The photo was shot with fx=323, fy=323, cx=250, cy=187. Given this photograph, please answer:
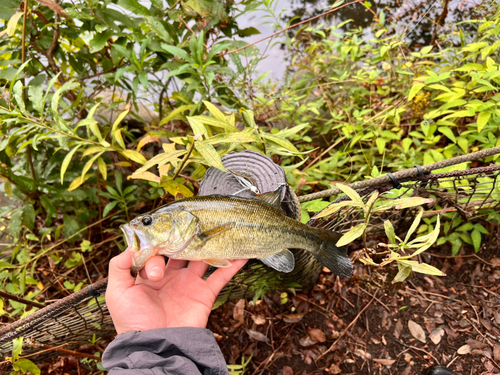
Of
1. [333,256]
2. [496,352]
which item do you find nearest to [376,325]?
[496,352]

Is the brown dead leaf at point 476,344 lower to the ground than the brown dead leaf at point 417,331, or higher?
lower

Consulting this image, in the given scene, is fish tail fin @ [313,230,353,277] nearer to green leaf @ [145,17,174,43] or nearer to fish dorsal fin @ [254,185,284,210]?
fish dorsal fin @ [254,185,284,210]

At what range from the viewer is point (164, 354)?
1.70 metres

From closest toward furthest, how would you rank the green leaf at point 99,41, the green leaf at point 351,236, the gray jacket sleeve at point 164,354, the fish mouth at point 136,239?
the gray jacket sleeve at point 164,354 → the fish mouth at point 136,239 → the green leaf at point 351,236 → the green leaf at point 99,41

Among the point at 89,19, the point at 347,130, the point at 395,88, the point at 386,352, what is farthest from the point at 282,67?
the point at 386,352

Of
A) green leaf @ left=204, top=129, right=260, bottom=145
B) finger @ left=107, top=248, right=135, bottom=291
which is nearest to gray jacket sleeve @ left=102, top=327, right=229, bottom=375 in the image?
finger @ left=107, top=248, right=135, bottom=291

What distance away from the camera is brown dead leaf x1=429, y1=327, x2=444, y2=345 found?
2.87 m

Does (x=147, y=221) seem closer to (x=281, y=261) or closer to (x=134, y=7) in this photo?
(x=281, y=261)

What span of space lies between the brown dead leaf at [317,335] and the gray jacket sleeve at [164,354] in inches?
62.6

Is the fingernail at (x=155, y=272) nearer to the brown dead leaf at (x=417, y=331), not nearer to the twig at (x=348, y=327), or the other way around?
the twig at (x=348, y=327)

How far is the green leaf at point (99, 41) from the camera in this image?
2.88 m

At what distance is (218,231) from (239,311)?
185cm

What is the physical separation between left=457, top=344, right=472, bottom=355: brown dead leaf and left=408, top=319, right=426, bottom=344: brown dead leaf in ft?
0.91

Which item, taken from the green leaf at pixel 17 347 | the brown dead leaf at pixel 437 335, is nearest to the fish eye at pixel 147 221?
the green leaf at pixel 17 347
